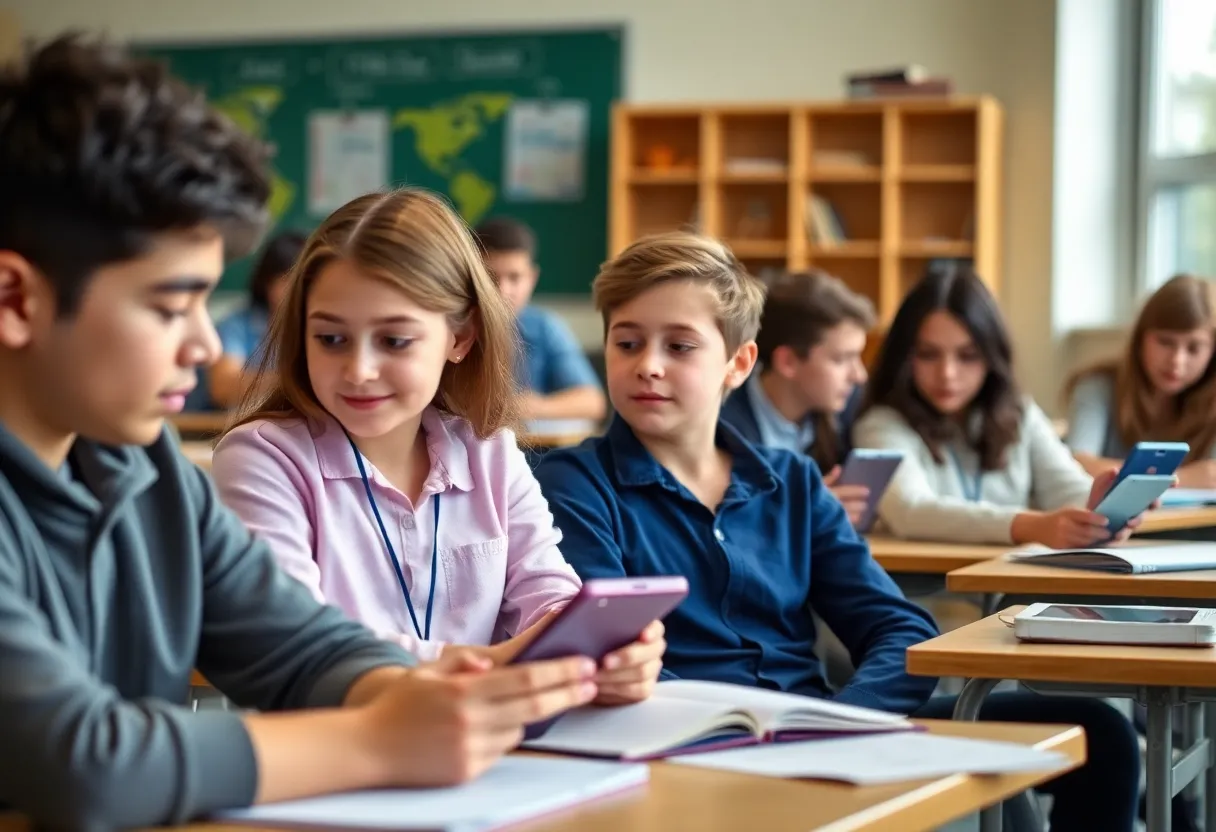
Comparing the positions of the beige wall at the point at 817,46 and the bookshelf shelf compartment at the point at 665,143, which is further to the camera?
the bookshelf shelf compartment at the point at 665,143

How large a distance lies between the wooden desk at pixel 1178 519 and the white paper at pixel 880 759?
2.18 m

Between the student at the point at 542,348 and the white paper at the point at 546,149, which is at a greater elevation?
the white paper at the point at 546,149

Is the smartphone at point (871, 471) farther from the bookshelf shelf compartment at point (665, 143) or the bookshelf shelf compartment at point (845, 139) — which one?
the bookshelf shelf compartment at point (665, 143)

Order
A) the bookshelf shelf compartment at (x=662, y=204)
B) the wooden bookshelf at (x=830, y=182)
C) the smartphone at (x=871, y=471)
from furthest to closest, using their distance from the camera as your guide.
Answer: the bookshelf shelf compartment at (x=662, y=204) → the wooden bookshelf at (x=830, y=182) → the smartphone at (x=871, y=471)

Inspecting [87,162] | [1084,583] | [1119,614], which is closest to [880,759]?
[87,162]

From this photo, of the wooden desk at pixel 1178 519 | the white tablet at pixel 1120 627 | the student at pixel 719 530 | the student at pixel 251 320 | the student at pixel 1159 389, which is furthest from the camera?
the student at pixel 251 320

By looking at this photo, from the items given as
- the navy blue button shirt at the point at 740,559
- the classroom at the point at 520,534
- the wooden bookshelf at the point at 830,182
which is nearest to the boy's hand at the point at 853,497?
the classroom at the point at 520,534

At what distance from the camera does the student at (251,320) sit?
5.46 meters

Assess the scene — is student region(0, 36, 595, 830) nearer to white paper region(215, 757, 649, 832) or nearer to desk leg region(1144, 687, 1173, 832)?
white paper region(215, 757, 649, 832)

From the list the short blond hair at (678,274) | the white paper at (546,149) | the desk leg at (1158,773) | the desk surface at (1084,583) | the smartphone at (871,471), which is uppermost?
the white paper at (546,149)

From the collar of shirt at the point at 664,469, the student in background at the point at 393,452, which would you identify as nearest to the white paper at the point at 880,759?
the student in background at the point at 393,452

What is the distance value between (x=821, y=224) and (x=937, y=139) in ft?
1.99

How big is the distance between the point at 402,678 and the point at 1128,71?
254 inches

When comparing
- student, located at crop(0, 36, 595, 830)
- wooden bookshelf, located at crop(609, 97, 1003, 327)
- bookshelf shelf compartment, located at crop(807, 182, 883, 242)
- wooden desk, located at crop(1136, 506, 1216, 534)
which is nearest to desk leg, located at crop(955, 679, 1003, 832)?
student, located at crop(0, 36, 595, 830)
